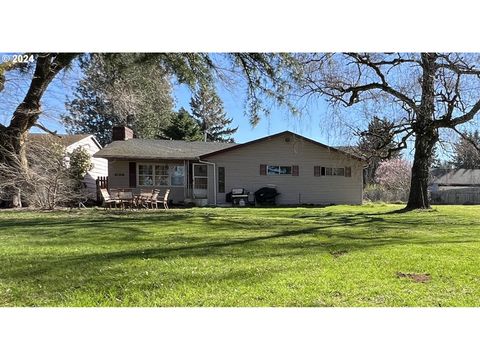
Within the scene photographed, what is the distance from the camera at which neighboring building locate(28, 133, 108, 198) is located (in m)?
4.16

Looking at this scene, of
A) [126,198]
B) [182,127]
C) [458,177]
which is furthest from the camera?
[458,177]

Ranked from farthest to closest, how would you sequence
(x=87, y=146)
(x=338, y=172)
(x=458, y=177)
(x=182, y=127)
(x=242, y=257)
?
(x=458, y=177)
(x=338, y=172)
(x=182, y=127)
(x=87, y=146)
(x=242, y=257)

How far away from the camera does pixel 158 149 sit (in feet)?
15.1

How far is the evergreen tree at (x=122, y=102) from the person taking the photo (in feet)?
13.7

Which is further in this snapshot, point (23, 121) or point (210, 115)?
point (210, 115)

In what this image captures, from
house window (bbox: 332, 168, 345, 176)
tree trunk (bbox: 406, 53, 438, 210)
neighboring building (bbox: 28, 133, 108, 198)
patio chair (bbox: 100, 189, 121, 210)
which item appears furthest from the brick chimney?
tree trunk (bbox: 406, 53, 438, 210)

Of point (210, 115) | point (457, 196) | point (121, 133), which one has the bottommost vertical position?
point (457, 196)

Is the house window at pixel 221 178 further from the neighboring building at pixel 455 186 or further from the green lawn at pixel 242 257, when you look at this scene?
the neighboring building at pixel 455 186

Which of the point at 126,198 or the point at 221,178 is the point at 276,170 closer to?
the point at 221,178

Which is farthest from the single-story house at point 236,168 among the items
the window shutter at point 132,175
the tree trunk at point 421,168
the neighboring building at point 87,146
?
the tree trunk at point 421,168

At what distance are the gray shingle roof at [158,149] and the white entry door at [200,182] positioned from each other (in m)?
0.20

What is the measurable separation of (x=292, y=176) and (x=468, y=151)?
2.46 meters

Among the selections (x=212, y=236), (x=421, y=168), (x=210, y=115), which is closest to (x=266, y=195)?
(x=212, y=236)

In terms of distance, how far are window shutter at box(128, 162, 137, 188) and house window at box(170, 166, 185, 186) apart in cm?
49
